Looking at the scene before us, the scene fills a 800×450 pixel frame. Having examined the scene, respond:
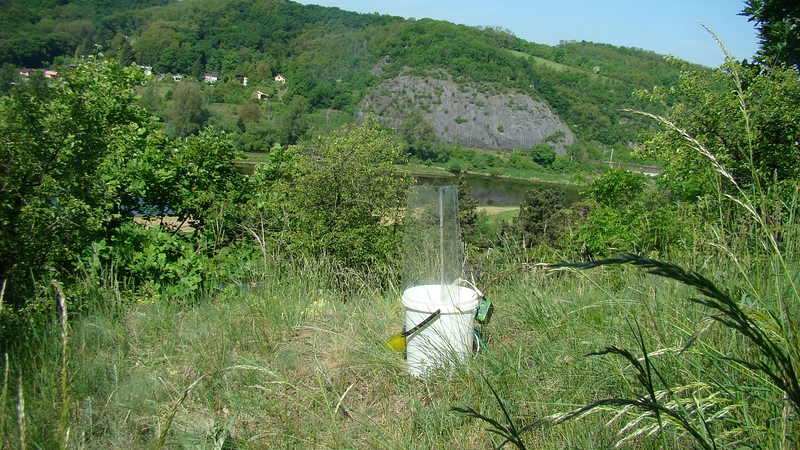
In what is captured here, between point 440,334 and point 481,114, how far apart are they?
125707mm

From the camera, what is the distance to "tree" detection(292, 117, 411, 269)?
9445mm

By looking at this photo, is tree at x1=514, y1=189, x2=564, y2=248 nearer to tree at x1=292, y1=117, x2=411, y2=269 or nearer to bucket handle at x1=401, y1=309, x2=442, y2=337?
tree at x1=292, y1=117, x2=411, y2=269

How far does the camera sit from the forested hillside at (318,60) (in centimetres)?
2777

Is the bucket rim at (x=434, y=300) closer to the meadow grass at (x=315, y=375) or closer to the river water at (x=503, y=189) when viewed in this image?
the meadow grass at (x=315, y=375)

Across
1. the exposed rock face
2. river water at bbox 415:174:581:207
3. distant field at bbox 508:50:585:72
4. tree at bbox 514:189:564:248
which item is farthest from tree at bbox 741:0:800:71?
distant field at bbox 508:50:585:72

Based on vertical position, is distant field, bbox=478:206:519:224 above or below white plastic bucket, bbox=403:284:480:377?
below

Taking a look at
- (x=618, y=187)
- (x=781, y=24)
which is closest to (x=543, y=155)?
(x=618, y=187)

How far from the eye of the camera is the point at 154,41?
5941 cm

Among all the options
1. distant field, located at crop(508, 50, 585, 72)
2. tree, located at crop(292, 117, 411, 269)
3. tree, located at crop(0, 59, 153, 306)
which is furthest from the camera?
distant field, located at crop(508, 50, 585, 72)

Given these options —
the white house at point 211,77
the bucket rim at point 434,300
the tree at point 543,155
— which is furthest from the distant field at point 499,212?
the tree at point 543,155

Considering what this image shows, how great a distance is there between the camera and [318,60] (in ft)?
278

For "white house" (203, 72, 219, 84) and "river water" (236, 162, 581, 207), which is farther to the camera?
"white house" (203, 72, 219, 84)

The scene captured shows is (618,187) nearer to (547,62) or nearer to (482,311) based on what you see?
(482,311)

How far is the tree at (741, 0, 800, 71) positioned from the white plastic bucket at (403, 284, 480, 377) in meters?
8.40
